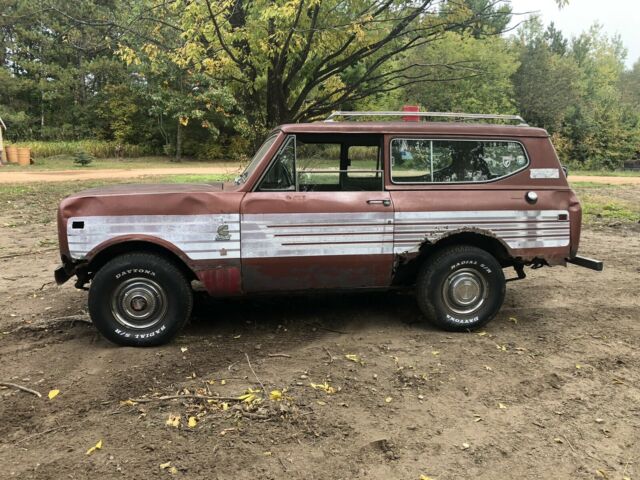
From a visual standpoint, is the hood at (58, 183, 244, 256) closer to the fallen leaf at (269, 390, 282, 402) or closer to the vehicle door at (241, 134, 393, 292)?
the vehicle door at (241, 134, 393, 292)

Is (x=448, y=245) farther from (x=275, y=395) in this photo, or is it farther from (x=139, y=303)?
(x=139, y=303)

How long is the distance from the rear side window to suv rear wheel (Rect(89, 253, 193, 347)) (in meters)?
2.11

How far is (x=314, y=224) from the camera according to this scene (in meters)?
4.49

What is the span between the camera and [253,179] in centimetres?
448

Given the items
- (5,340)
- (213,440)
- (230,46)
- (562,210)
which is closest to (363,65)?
(230,46)

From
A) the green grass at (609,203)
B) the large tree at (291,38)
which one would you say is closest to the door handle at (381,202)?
the large tree at (291,38)

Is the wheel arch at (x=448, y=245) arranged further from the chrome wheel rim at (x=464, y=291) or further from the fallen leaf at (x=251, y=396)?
the fallen leaf at (x=251, y=396)

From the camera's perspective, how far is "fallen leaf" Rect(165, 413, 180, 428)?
10.4ft

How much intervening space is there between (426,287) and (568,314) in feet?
5.75

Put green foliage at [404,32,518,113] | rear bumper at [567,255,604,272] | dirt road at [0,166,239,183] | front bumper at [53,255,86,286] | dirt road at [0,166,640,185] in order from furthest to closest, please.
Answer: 1. green foliage at [404,32,518,113]
2. dirt road at [0,166,640,185]
3. dirt road at [0,166,239,183]
4. rear bumper at [567,255,604,272]
5. front bumper at [53,255,86,286]

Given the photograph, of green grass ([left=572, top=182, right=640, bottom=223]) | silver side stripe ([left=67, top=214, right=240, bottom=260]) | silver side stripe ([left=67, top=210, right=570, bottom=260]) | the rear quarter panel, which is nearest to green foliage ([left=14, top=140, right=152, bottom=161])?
green grass ([left=572, top=182, right=640, bottom=223])

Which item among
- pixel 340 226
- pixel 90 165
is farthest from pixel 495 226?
pixel 90 165

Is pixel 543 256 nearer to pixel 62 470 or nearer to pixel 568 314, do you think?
pixel 568 314

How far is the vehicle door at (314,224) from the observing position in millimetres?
4445
